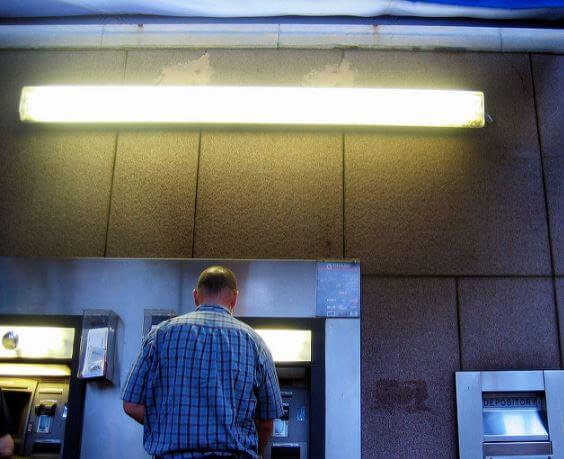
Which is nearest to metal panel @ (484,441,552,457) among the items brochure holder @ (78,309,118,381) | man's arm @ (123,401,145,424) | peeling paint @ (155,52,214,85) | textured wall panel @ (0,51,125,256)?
man's arm @ (123,401,145,424)

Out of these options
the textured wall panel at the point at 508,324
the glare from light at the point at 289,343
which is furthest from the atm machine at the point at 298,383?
the textured wall panel at the point at 508,324

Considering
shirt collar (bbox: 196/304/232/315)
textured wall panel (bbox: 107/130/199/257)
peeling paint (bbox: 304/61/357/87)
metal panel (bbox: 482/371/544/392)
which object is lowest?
metal panel (bbox: 482/371/544/392)

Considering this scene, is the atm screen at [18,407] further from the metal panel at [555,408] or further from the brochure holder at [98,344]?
the metal panel at [555,408]

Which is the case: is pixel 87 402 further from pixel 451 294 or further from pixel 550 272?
pixel 550 272

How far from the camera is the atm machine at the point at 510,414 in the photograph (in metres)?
2.89

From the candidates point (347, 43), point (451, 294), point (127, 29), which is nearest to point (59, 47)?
point (127, 29)

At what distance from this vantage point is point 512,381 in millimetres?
2967

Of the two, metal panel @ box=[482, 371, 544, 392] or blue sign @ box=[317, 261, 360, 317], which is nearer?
metal panel @ box=[482, 371, 544, 392]

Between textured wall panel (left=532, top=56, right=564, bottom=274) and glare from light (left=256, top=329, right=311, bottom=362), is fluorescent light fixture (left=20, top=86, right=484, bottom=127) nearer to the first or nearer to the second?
textured wall panel (left=532, top=56, right=564, bottom=274)

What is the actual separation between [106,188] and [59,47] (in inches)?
38.7

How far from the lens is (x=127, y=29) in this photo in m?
3.53

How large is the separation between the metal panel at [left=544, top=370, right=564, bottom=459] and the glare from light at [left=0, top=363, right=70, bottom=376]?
2.47 meters

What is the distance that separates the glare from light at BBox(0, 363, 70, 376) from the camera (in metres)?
3.03

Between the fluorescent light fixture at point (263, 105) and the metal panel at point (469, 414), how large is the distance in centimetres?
134
